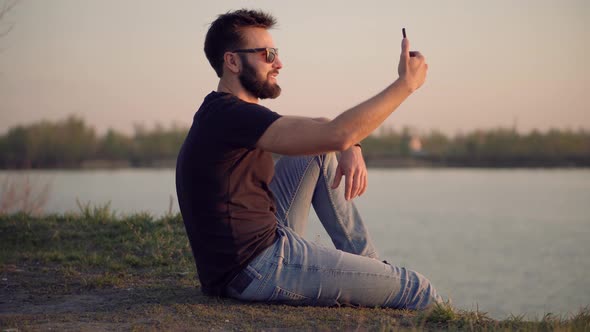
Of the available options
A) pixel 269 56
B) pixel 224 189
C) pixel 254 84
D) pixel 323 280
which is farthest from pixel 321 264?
pixel 269 56

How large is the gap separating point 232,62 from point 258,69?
0.12 metres

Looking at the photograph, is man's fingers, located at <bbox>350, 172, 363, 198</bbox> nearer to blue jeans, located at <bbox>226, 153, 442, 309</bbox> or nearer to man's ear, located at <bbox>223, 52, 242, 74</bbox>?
blue jeans, located at <bbox>226, 153, 442, 309</bbox>

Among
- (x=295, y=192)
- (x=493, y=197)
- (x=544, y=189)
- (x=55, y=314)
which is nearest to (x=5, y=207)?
(x=55, y=314)

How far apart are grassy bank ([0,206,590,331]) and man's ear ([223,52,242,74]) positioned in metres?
1.10

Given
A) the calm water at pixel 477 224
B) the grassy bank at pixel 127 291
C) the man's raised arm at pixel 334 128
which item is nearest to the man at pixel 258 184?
the man's raised arm at pixel 334 128

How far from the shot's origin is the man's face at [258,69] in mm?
2896

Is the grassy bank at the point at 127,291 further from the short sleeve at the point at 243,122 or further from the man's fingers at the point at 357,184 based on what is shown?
the short sleeve at the point at 243,122

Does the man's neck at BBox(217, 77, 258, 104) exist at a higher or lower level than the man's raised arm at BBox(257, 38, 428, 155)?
higher

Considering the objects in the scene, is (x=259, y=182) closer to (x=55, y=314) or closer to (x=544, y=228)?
(x=55, y=314)

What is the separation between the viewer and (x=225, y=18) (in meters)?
2.94

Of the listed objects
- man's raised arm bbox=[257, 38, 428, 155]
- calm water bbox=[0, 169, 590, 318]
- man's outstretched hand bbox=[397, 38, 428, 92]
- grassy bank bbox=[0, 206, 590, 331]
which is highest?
man's outstretched hand bbox=[397, 38, 428, 92]

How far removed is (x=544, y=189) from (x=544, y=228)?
6598 millimetres

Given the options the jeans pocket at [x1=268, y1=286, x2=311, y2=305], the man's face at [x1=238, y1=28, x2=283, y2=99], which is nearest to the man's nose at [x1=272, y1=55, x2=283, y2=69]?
the man's face at [x1=238, y1=28, x2=283, y2=99]

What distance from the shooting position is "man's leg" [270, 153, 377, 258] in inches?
128
